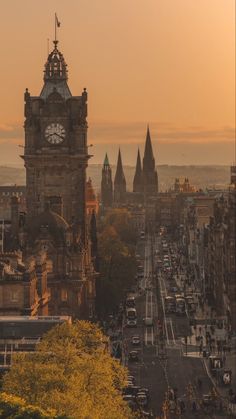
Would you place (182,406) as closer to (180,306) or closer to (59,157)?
(59,157)

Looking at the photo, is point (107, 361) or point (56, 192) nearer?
point (107, 361)

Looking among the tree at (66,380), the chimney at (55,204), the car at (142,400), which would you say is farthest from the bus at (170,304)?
the tree at (66,380)

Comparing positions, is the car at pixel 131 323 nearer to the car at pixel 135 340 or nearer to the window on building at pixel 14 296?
the car at pixel 135 340

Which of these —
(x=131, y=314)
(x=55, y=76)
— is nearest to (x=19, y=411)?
(x=55, y=76)

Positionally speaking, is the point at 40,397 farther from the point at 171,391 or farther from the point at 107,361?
the point at 171,391

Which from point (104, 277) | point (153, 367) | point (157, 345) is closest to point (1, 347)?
point (153, 367)
